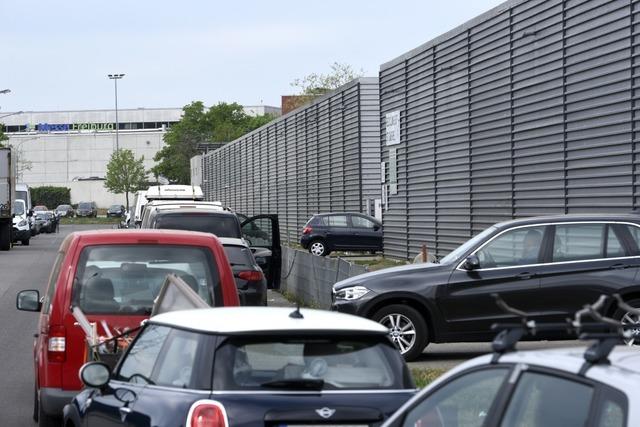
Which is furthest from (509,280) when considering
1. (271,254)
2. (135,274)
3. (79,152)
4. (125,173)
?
(79,152)

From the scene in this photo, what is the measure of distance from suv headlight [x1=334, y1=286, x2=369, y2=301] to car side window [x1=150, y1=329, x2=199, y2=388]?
854 cm

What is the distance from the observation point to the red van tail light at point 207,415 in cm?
606

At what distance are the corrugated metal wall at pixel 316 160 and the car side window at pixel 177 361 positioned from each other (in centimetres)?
3114

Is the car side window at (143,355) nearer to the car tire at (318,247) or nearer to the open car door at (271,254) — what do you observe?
the open car door at (271,254)

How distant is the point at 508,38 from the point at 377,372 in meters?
18.0

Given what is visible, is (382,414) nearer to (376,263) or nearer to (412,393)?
(412,393)

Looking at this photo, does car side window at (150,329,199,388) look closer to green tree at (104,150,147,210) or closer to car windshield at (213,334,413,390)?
car windshield at (213,334,413,390)

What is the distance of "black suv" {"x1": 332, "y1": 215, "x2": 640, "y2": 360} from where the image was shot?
14.5 meters

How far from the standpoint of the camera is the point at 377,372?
21.4ft

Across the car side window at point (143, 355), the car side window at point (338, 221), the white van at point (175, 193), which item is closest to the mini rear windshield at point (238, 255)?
the car side window at point (143, 355)

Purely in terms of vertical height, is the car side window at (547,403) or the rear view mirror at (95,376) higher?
the car side window at (547,403)

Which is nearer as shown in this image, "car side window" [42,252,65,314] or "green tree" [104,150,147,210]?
"car side window" [42,252,65,314]

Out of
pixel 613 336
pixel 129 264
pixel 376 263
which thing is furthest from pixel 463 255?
pixel 376 263

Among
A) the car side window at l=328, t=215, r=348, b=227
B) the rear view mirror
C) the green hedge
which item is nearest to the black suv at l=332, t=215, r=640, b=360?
the rear view mirror
